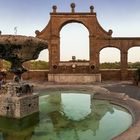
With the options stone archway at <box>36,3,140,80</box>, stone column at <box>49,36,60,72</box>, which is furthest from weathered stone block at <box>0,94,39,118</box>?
stone column at <box>49,36,60,72</box>

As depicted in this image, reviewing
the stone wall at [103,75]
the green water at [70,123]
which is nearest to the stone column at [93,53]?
the stone wall at [103,75]

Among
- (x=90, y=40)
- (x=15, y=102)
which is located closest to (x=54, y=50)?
(x=90, y=40)

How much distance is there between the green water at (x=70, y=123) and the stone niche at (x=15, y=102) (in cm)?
30

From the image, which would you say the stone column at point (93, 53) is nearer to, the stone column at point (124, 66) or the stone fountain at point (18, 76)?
the stone column at point (124, 66)

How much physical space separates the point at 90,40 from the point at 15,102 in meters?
14.7

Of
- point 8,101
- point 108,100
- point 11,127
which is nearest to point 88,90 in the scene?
point 108,100

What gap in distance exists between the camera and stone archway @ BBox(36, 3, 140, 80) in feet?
79.9

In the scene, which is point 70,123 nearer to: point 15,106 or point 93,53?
point 15,106

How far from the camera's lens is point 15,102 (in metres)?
10.8

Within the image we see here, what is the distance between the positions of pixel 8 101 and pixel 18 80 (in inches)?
43.4

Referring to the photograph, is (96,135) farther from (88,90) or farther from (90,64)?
(90,64)

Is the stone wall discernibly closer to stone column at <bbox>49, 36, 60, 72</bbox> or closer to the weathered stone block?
stone column at <bbox>49, 36, 60, 72</bbox>

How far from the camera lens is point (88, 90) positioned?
59.3 feet

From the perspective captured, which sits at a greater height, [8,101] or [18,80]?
[18,80]
